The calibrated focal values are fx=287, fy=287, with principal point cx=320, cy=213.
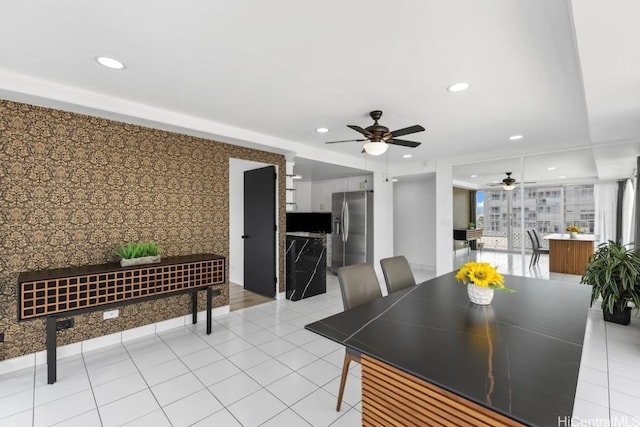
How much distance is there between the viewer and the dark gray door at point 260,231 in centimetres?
457

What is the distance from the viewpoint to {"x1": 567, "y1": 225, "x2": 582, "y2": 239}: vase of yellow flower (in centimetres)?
438

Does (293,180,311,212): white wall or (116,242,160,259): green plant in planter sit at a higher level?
(293,180,311,212): white wall

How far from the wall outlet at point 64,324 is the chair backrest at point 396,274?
3.01 metres

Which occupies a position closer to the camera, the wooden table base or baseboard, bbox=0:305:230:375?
the wooden table base

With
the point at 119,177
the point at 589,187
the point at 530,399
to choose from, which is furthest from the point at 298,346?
the point at 589,187

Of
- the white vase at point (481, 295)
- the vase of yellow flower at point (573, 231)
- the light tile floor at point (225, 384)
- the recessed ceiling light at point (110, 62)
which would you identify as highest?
the recessed ceiling light at point (110, 62)

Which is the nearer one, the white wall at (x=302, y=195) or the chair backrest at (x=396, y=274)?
the chair backrest at (x=396, y=274)

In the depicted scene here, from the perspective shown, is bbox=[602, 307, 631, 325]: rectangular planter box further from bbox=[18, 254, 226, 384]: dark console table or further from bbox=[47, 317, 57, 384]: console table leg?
bbox=[47, 317, 57, 384]: console table leg

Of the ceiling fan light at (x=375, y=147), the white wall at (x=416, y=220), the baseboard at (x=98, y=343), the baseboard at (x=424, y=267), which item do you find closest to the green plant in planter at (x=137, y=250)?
the baseboard at (x=98, y=343)

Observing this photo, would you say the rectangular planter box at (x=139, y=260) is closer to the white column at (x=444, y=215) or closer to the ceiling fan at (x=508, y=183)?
the white column at (x=444, y=215)

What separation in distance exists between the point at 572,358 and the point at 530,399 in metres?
0.45

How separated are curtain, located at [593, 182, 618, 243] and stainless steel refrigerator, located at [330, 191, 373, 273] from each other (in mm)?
3551

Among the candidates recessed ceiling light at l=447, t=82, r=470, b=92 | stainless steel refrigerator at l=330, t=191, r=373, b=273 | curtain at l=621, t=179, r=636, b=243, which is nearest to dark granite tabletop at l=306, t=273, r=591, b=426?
recessed ceiling light at l=447, t=82, r=470, b=92

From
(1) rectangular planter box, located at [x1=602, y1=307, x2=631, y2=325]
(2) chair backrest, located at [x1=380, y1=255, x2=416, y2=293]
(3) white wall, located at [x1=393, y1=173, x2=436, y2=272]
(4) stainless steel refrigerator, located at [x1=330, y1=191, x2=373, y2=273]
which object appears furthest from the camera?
(3) white wall, located at [x1=393, y1=173, x2=436, y2=272]
